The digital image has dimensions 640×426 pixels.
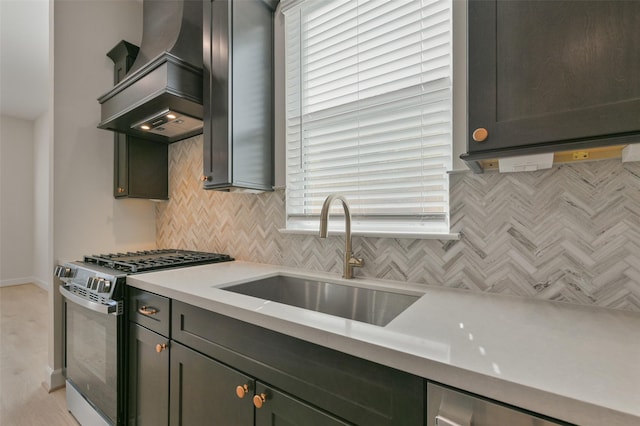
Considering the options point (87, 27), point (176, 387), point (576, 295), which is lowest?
point (176, 387)

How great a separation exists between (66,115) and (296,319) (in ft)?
8.12

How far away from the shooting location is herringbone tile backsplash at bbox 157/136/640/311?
0.91 m

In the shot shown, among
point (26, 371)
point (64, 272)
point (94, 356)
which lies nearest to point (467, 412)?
point (94, 356)

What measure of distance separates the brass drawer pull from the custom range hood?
112cm

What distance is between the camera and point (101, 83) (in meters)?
2.32

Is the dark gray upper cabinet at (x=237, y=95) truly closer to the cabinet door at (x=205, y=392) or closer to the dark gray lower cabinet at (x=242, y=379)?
the dark gray lower cabinet at (x=242, y=379)

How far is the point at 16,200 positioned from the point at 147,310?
20.5 ft

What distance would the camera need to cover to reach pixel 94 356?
1602mm

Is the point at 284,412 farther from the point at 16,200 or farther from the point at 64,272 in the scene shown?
the point at 16,200

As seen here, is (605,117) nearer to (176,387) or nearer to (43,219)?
(176,387)

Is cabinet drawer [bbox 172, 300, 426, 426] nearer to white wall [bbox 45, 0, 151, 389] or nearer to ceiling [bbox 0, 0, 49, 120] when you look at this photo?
white wall [bbox 45, 0, 151, 389]

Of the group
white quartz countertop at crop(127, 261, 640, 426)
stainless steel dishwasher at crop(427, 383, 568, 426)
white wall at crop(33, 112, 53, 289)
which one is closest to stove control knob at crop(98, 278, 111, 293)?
white quartz countertop at crop(127, 261, 640, 426)

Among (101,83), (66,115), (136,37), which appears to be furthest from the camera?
(136,37)

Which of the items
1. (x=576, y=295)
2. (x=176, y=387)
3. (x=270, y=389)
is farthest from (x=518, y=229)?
(x=176, y=387)
